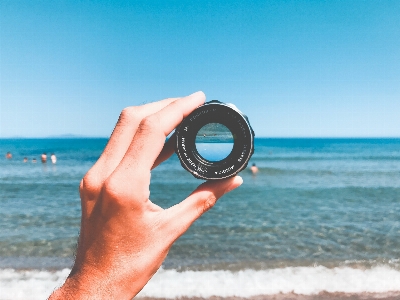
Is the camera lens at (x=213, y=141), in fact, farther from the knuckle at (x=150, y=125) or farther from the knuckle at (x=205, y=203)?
the knuckle at (x=150, y=125)

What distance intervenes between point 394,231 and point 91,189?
9.98 metres

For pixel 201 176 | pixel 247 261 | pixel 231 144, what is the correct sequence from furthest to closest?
pixel 247 261
pixel 231 144
pixel 201 176

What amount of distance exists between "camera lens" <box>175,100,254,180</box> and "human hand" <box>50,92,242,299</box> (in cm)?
22

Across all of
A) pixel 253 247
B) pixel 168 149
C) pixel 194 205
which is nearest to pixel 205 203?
pixel 194 205

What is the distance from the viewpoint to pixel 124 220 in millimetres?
1209

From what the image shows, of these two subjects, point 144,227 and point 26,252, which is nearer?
point 144,227

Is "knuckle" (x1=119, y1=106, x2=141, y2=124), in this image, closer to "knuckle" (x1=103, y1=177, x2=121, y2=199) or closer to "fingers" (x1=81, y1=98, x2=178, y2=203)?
"fingers" (x1=81, y1=98, x2=178, y2=203)

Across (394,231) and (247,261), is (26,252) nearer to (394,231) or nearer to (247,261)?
(247,261)

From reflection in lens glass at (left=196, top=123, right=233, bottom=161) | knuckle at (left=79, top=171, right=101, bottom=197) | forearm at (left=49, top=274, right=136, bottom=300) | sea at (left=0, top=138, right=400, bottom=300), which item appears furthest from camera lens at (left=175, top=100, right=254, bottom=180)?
sea at (left=0, top=138, right=400, bottom=300)

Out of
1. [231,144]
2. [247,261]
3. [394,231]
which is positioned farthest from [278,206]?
[231,144]

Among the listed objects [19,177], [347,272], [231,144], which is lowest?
[19,177]

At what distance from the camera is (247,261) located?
7141mm

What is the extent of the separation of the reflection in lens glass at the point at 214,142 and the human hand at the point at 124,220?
309 millimetres

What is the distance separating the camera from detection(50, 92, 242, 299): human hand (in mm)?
1158
